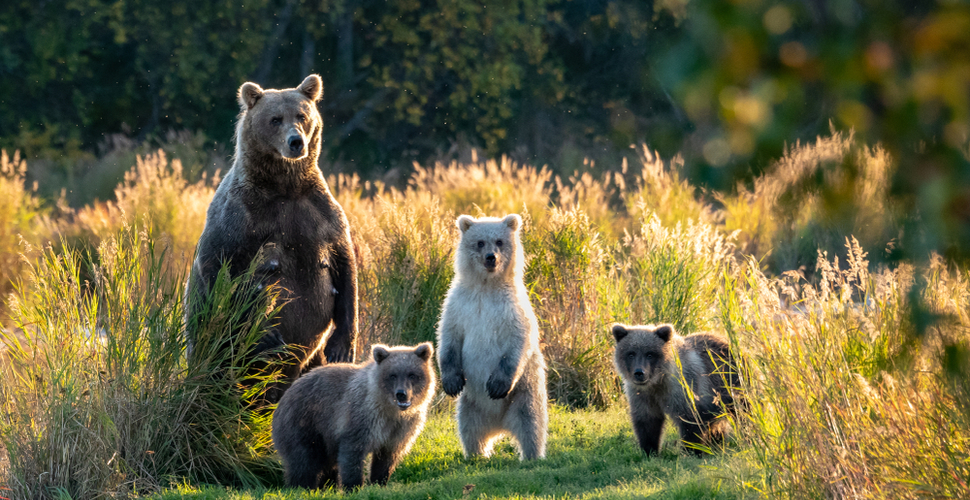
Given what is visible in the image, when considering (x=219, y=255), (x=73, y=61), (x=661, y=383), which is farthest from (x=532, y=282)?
(x=73, y=61)

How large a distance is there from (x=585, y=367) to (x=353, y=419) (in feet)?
11.2

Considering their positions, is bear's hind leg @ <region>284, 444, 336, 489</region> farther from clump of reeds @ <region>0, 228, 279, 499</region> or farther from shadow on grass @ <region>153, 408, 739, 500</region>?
clump of reeds @ <region>0, 228, 279, 499</region>

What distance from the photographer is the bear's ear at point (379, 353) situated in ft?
19.0

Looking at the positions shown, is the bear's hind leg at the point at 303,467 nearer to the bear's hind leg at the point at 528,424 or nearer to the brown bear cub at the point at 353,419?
the brown bear cub at the point at 353,419

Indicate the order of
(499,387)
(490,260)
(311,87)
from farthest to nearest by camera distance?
1. (311,87)
2. (490,260)
3. (499,387)

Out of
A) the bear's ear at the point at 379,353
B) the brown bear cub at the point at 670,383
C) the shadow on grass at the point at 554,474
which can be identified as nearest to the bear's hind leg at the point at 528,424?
the shadow on grass at the point at 554,474

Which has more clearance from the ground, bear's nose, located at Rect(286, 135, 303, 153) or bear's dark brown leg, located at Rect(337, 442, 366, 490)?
bear's nose, located at Rect(286, 135, 303, 153)

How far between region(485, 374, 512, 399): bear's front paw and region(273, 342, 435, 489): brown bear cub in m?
0.58

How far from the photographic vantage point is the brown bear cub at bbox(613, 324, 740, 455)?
6145 millimetres

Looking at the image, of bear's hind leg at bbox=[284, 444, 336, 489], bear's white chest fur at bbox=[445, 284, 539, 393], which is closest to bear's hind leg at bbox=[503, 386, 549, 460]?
bear's white chest fur at bbox=[445, 284, 539, 393]

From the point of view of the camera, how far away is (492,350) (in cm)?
643

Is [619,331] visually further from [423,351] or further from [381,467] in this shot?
[381,467]

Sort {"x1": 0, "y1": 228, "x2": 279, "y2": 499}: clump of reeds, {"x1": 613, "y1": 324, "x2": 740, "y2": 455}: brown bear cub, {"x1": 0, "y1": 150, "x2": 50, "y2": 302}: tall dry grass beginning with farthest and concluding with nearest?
1. {"x1": 0, "y1": 150, "x2": 50, "y2": 302}: tall dry grass
2. {"x1": 613, "y1": 324, "x2": 740, "y2": 455}: brown bear cub
3. {"x1": 0, "y1": 228, "x2": 279, "y2": 499}: clump of reeds

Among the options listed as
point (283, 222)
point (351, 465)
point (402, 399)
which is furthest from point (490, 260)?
point (351, 465)
